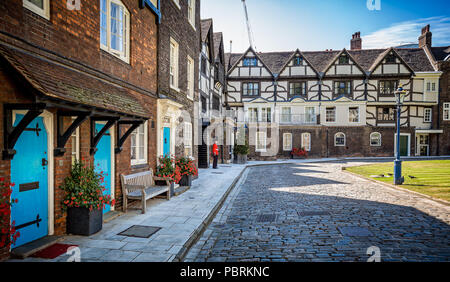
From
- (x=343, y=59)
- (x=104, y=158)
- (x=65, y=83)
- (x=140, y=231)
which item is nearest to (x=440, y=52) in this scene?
(x=343, y=59)

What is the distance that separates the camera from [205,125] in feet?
55.7

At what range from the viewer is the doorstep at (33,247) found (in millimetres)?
3957

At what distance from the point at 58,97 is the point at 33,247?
2508 millimetres

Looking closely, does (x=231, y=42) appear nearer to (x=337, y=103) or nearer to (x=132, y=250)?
(x=337, y=103)

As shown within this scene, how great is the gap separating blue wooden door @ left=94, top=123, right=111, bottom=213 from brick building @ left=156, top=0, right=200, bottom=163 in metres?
2.68

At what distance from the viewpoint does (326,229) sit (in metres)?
5.64

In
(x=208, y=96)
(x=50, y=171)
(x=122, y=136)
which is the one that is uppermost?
(x=208, y=96)

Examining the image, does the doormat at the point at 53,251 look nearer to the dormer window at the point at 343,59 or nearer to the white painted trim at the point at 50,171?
the white painted trim at the point at 50,171

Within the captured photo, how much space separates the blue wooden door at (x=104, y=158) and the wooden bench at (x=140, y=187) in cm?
42

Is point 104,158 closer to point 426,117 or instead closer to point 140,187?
point 140,187

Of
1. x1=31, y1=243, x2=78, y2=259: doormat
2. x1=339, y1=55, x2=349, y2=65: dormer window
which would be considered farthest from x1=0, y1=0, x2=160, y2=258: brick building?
x1=339, y1=55, x2=349, y2=65: dormer window

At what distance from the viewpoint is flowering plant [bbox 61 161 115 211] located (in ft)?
16.5

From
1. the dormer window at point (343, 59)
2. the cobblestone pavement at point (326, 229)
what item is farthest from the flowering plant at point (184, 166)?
the dormer window at point (343, 59)
